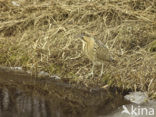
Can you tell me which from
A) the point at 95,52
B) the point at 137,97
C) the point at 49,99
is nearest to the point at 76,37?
the point at 95,52

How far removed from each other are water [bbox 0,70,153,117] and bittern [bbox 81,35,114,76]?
0.47 metres

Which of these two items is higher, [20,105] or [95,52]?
[95,52]

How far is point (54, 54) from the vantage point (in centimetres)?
656

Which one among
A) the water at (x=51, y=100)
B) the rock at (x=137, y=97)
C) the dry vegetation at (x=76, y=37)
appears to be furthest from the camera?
the dry vegetation at (x=76, y=37)

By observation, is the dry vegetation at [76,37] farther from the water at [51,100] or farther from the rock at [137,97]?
the water at [51,100]

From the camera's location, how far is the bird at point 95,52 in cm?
591

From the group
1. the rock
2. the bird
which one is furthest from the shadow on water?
the bird

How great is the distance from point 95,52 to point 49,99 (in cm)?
93

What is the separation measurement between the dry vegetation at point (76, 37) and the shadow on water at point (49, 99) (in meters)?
0.24

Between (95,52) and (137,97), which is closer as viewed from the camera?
(137,97)

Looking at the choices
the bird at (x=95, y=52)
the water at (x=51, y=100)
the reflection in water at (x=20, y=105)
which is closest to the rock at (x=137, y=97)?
the water at (x=51, y=100)

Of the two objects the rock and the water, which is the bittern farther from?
the rock

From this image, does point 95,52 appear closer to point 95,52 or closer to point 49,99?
point 95,52

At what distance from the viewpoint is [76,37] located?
6.82 m
